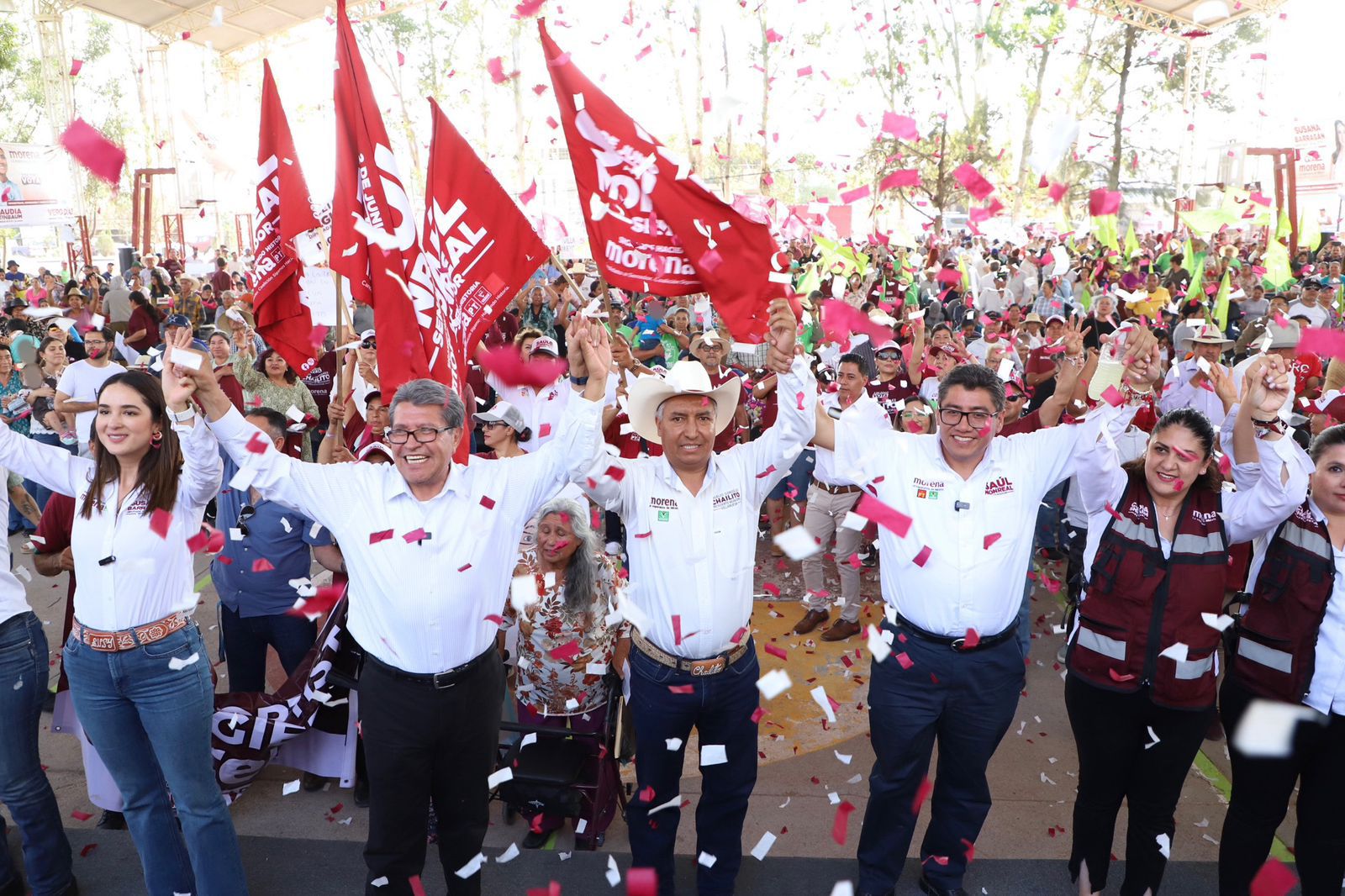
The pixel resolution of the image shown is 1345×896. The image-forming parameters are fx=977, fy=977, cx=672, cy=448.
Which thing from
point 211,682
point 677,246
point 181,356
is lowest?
point 211,682

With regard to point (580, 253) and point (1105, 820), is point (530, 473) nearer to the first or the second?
point (1105, 820)

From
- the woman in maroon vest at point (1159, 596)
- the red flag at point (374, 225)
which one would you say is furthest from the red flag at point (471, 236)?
the woman in maroon vest at point (1159, 596)

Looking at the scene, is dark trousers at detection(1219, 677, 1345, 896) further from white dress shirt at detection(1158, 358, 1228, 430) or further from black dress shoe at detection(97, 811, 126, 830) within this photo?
black dress shoe at detection(97, 811, 126, 830)

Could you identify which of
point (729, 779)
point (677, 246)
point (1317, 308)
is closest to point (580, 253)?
point (1317, 308)

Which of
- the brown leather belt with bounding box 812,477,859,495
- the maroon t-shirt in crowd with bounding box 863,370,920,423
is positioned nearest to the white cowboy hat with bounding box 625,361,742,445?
the brown leather belt with bounding box 812,477,859,495

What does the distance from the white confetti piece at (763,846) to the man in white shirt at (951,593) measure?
0.50 m

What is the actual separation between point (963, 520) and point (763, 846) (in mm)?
1674

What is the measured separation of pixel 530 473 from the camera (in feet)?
10.9

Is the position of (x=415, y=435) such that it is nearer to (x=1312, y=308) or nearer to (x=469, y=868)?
(x=469, y=868)

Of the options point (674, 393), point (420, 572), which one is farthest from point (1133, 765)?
point (420, 572)

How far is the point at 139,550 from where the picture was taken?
320cm

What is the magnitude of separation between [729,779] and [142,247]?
26167mm

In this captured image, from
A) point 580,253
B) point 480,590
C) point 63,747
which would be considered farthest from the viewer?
point 580,253

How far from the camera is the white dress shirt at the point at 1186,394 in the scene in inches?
251
